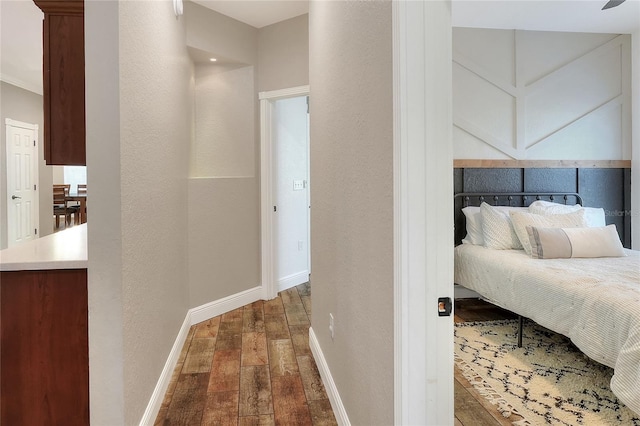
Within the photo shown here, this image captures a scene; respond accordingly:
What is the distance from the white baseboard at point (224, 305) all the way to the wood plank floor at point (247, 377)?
0.07 m

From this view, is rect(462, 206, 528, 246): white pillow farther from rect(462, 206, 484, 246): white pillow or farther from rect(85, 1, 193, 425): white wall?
rect(85, 1, 193, 425): white wall

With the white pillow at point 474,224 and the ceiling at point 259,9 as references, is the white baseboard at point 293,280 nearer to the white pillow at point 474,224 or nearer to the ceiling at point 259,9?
the white pillow at point 474,224

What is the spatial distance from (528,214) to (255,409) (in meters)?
2.66

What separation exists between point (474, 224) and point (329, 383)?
2.17 meters

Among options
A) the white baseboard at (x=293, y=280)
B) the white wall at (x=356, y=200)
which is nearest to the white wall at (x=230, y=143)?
the white baseboard at (x=293, y=280)

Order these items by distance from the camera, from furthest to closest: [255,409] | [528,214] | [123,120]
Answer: [528,214]
[255,409]
[123,120]

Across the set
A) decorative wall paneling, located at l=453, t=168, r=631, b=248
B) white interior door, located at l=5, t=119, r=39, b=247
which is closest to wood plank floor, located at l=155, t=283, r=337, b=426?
decorative wall paneling, located at l=453, t=168, r=631, b=248

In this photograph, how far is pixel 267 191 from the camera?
4.11 metres

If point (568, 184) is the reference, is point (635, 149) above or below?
above

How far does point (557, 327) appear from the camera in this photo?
2428mm

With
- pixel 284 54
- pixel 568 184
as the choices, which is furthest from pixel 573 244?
pixel 284 54

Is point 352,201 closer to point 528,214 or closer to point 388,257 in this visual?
point 388,257

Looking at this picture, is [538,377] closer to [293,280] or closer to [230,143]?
[293,280]

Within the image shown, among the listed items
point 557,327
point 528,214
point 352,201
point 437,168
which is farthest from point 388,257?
point 528,214
